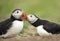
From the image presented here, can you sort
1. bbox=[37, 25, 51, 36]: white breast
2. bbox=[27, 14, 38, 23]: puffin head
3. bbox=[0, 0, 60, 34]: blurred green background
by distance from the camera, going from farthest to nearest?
1. bbox=[0, 0, 60, 34]: blurred green background
2. bbox=[27, 14, 38, 23]: puffin head
3. bbox=[37, 25, 51, 36]: white breast

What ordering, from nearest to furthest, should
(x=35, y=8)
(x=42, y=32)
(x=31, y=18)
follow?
(x=42, y=32) → (x=31, y=18) → (x=35, y=8)

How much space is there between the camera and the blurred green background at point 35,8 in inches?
121

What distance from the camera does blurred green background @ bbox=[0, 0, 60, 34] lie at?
3076 mm

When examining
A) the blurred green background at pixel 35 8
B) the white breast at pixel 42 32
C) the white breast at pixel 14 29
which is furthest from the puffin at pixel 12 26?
the blurred green background at pixel 35 8

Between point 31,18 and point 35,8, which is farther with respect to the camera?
point 35,8

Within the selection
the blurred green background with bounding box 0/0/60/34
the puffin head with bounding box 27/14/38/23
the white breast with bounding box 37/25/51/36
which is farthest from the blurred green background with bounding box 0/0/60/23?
the white breast with bounding box 37/25/51/36

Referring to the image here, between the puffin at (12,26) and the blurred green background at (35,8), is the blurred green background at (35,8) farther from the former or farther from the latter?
the puffin at (12,26)

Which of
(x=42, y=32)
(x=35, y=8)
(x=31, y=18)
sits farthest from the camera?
(x=35, y=8)

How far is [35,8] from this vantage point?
310cm

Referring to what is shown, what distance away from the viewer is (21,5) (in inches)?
122

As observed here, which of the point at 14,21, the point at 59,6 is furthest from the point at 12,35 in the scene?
the point at 59,6

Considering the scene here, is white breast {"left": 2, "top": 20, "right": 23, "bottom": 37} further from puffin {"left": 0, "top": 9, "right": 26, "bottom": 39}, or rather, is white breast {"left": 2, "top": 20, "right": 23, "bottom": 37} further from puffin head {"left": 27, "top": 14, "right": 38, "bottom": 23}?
puffin head {"left": 27, "top": 14, "right": 38, "bottom": 23}

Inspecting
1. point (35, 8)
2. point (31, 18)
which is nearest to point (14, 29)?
point (31, 18)

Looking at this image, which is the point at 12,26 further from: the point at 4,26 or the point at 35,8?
the point at 35,8
